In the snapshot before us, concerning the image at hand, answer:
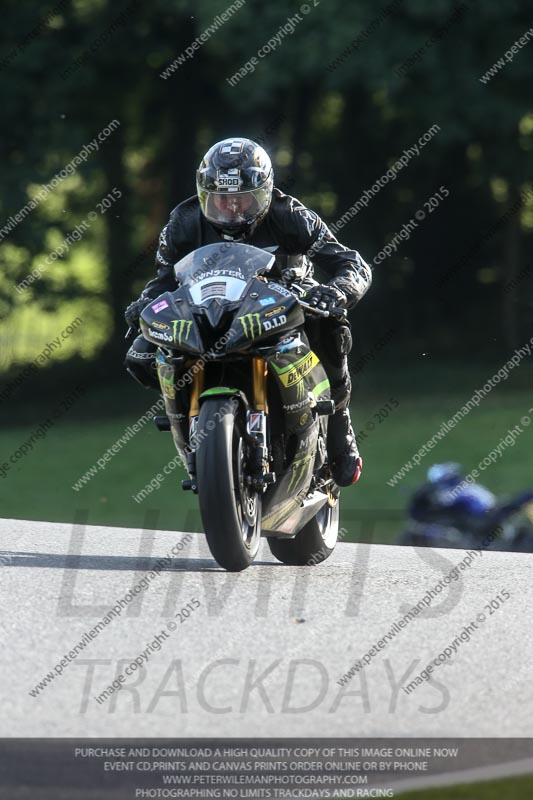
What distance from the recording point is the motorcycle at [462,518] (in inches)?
462

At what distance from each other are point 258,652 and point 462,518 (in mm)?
8064

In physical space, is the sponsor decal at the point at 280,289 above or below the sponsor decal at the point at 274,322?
above

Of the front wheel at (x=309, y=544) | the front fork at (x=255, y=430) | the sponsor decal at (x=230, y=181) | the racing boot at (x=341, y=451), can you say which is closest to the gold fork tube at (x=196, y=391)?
the front fork at (x=255, y=430)

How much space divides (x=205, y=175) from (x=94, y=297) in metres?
20.9

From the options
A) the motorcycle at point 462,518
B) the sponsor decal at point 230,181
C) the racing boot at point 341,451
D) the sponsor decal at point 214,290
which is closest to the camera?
the sponsor decal at point 214,290

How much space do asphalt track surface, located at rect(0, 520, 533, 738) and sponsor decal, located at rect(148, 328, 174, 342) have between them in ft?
3.48

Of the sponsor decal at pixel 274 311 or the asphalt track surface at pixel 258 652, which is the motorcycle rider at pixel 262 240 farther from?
the asphalt track surface at pixel 258 652

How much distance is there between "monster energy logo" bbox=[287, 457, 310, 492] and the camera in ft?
19.9

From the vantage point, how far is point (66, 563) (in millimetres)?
6410

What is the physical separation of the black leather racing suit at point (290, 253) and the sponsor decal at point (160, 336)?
37cm

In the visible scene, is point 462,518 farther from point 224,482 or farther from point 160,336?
point 224,482

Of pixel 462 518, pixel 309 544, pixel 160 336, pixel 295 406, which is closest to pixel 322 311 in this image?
pixel 295 406

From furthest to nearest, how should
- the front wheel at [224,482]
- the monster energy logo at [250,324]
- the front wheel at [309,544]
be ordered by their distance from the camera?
the front wheel at [309,544], the monster energy logo at [250,324], the front wheel at [224,482]

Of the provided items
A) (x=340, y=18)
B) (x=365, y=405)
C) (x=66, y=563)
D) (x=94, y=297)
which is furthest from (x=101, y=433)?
(x=66, y=563)
